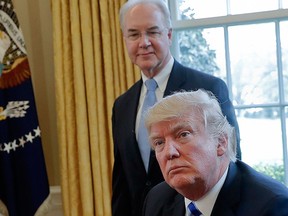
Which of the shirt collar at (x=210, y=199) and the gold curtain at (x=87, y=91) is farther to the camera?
the gold curtain at (x=87, y=91)

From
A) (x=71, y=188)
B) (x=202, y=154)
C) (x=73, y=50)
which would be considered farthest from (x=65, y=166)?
(x=202, y=154)

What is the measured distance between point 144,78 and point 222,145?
73cm

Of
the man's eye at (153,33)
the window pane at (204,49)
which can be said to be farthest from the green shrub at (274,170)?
the man's eye at (153,33)

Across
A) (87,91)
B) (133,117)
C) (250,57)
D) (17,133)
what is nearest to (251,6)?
(250,57)

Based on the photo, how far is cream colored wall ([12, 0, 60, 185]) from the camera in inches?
134

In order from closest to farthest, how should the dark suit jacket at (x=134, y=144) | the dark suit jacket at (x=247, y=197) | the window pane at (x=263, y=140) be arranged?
the dark suit jacket at (x=247, y=197) → the dark suit jacket at (x=134, y=144) → the window pane at (x=263, y=140)

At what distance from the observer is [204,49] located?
3277 millimetres

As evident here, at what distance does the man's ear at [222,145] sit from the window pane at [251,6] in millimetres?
1839

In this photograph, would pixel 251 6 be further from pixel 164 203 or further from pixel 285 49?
pixel 164 203

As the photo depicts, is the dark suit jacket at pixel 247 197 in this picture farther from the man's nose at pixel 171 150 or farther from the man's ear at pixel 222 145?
the man's nose at pixel 171 150

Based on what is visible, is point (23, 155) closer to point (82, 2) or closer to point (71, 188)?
point (71, 188)

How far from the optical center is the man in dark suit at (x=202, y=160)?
142 centimetres

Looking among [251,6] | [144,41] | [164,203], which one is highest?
[251,6]

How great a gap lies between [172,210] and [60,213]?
200cm
